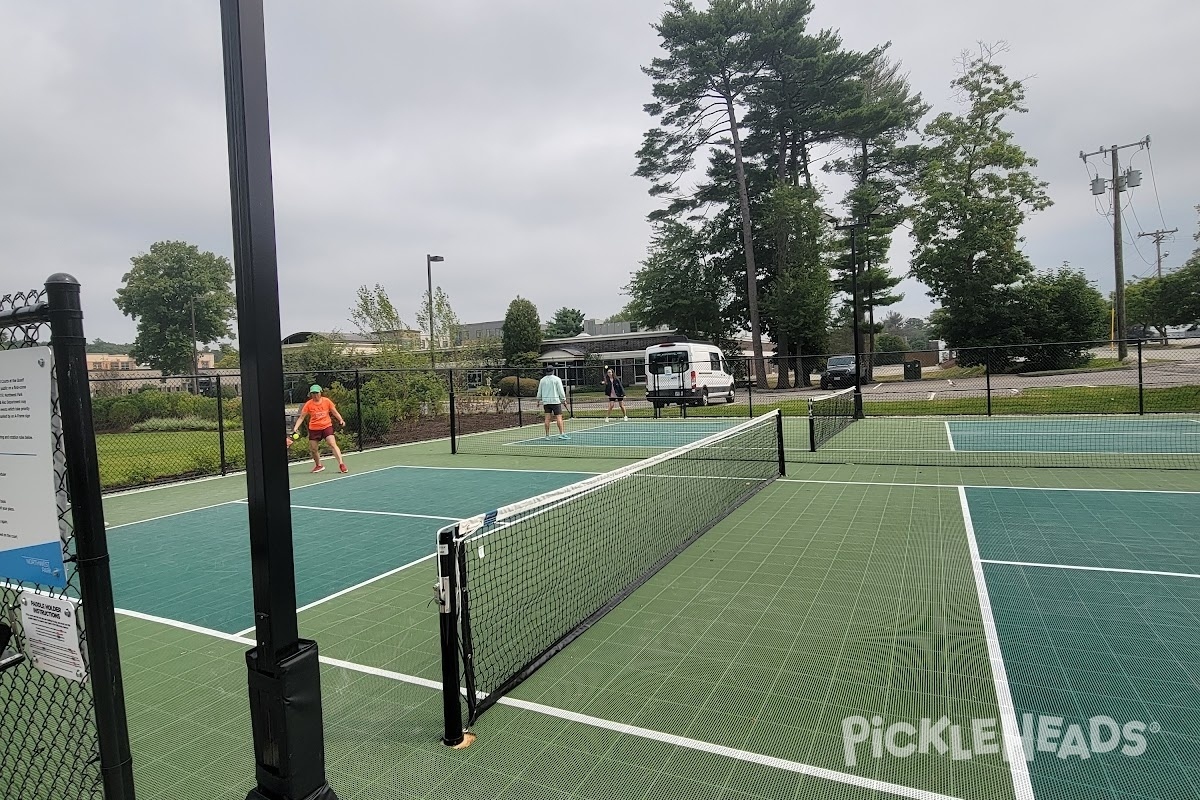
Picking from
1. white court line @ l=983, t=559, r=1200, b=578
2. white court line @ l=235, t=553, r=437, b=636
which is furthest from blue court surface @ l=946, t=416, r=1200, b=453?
white court line @ l=235, t=553, r=437, b=636

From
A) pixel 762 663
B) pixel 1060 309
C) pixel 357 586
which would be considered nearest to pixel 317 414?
pixel 357 586

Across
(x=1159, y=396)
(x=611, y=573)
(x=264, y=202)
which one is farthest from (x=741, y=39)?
(x=264, y=202)

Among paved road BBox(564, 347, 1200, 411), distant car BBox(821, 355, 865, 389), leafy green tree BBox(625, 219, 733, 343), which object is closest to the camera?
paved road BBox(564, 347, 1200, 411)

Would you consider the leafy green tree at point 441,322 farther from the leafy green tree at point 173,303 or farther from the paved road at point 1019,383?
the leafy green tree at point 173,303

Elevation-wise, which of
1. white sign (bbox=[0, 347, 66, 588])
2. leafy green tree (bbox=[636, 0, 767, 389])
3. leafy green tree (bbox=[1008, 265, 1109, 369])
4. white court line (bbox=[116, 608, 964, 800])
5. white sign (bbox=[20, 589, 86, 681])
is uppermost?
leafy green tree (bbox=[636, 0, 767, 389])

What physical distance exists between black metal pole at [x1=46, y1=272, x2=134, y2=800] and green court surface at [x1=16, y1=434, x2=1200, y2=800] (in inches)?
47.7

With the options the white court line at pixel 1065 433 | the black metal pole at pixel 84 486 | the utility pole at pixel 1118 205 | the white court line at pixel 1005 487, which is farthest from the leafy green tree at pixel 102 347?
the utility pole at pixel 1118 205

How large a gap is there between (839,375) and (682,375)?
1200 cm

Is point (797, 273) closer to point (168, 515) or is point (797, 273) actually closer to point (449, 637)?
point (168, 515)

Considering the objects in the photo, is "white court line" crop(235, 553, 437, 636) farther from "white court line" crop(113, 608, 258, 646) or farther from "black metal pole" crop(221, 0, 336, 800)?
"black metal pole" crop(221, 0, 336, 800)

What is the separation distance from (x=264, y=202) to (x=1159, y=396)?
22.7 m

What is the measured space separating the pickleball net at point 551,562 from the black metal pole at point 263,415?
1005mm

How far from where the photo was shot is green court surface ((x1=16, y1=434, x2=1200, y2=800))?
289 centimetres

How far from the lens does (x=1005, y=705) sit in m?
3.33
